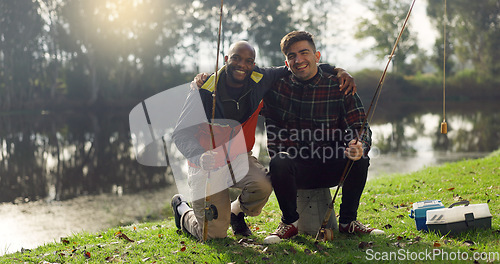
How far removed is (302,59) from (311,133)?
709 mm

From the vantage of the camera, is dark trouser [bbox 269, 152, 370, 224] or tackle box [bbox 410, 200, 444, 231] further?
tackle box [bbox 410, 200, 444, 231]

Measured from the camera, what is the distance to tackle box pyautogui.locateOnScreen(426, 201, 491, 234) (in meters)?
4.17

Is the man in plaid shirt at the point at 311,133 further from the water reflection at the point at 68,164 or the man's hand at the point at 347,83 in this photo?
the water reflection at the point at 68,164

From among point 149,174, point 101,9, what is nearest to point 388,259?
point 149,174

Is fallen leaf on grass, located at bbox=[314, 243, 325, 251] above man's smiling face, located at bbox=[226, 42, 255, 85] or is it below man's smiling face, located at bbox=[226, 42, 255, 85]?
below

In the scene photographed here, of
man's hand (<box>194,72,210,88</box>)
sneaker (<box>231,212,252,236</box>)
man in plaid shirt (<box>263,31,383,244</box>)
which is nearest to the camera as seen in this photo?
man in plaid shirt (<box>263,31,383,244</box>)

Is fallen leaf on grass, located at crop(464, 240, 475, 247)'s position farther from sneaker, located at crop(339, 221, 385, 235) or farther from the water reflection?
the water reflection

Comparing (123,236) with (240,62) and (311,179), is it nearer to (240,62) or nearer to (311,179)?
(311,179)

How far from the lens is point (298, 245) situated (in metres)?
4.31

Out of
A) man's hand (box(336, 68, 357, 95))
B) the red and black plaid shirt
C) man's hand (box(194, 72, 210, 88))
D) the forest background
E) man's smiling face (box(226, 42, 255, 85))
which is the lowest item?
the red and black plaid shirt

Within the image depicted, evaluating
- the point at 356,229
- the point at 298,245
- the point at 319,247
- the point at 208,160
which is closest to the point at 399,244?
the point at 356,229

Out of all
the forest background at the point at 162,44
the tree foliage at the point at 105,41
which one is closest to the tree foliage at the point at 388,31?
the forest background at the point at 162,44

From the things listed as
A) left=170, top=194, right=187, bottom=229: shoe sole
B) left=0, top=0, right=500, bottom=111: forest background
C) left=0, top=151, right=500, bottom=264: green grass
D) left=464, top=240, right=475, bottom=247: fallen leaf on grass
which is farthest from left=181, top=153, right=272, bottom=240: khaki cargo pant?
left=0, top=0, right=500, bottom=111: forest background

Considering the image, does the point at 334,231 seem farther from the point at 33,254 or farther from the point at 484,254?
the point at 33,254
